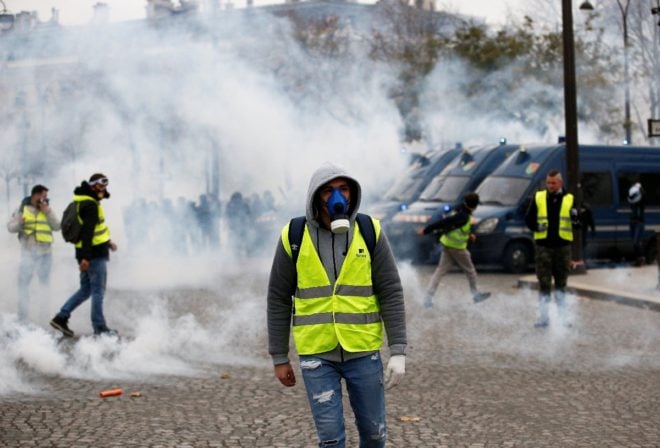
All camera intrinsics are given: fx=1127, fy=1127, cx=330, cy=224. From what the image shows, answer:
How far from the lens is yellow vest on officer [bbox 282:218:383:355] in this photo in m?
4.64

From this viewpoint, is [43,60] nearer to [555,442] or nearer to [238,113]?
[238,113]

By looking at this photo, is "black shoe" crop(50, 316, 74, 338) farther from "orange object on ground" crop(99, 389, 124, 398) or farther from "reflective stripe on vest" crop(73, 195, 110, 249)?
"orange object on ground" crop(99, 389, 124, 398)

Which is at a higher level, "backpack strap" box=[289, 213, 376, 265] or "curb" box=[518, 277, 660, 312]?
"backpack strap" box=[289, 213, 376, 265]

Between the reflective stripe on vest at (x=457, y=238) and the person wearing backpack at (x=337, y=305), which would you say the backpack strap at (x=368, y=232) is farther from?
the reflective stripe on vest at (x=457, y=238)

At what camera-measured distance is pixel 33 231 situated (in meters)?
12.5

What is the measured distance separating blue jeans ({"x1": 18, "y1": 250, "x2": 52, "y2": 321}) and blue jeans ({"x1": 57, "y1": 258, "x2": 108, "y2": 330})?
71.9 inches

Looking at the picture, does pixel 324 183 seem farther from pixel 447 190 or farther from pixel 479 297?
pixel 447 190

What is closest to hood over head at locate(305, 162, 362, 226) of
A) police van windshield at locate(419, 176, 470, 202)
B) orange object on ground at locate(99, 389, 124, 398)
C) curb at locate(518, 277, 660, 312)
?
orange object on ground at locate(99, 389, 124, 398)

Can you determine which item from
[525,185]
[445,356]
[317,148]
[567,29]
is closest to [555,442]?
[445,356]

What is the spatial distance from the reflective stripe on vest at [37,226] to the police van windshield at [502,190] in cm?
933

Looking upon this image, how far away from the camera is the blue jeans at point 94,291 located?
35.1ft

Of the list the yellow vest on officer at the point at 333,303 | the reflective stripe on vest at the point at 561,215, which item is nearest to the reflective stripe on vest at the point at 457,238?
the reflective stripe on vest at the point at 561,215

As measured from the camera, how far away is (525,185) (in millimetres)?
19500

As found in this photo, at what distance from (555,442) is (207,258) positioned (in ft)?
58.4
